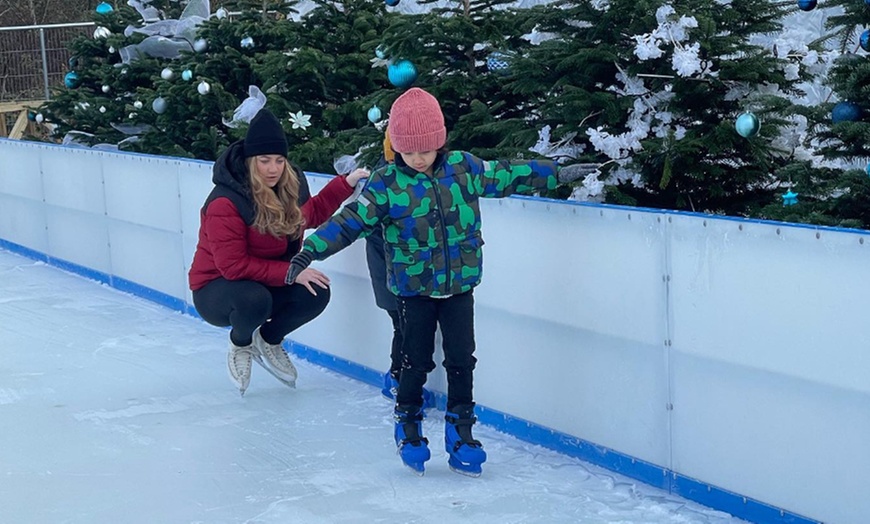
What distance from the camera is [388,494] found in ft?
12.8

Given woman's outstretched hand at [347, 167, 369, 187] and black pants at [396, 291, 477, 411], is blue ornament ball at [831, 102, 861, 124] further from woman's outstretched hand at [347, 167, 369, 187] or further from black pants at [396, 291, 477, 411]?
woman's outstretched hand at [347, 167, 369, 187]

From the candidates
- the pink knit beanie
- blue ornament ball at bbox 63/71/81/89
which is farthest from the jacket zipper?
blue ornament ball at bbox 63/71/81/89

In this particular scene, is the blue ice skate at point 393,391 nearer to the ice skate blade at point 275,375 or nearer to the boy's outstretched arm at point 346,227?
the ice skate blade at point 275,375

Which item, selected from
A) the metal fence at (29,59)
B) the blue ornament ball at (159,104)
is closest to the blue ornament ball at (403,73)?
the blue ornament ball at (159,104)

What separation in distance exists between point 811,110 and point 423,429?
181 centimetres

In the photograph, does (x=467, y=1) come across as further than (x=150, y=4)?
No

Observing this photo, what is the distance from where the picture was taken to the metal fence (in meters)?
16.1

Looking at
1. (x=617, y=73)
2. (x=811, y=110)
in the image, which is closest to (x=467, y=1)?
(x=617, y=73)

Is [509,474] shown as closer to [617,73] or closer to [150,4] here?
[617,73]

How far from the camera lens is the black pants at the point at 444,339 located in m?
4.05

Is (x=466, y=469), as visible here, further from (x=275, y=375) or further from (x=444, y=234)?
(x=275, y=375)

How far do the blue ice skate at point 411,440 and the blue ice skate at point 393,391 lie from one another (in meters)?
0.76

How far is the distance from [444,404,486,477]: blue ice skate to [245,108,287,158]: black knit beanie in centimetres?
143

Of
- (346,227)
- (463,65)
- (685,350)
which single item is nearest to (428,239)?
(346,227)
